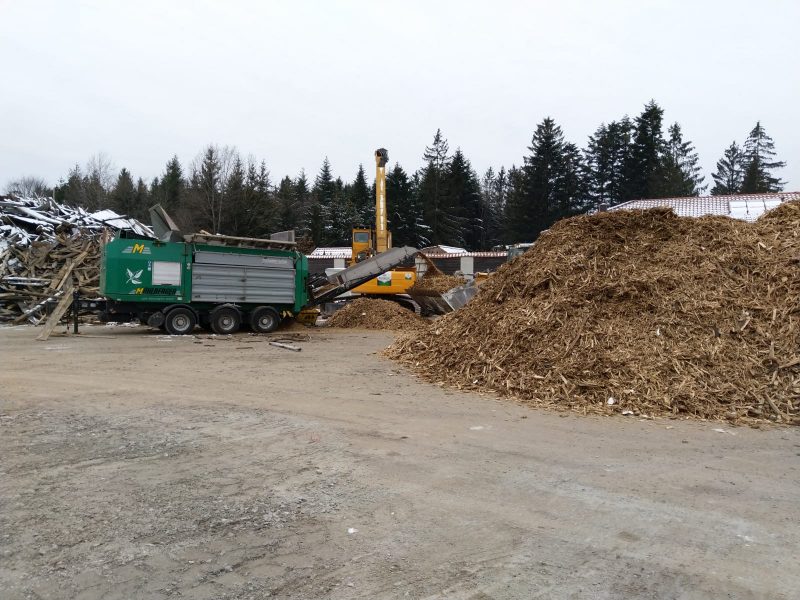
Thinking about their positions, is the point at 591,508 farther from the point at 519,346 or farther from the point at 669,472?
the point at 519,346

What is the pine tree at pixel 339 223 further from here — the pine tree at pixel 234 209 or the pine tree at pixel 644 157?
the pine tree at pixel 644 157

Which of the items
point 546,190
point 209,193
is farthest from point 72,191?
point 546,190

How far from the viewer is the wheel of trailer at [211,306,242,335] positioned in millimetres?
16734

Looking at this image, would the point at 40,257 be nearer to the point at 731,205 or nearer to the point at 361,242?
the point at 361,242

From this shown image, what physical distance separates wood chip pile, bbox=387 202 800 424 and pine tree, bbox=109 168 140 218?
59.1 metres

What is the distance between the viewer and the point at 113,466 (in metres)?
4.93

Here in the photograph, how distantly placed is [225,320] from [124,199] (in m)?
52.5

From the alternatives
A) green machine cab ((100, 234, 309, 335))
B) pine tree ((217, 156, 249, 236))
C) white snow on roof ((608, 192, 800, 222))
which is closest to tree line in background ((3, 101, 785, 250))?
pine tree ((217, 156, 249, 236))

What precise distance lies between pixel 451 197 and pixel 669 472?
5458 centimetres

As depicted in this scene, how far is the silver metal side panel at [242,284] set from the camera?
16484mm

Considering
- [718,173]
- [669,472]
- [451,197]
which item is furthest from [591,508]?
[718,173]

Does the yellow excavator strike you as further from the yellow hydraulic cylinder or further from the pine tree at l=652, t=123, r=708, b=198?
the pine tree at l=652, t=123, r=708, b=198

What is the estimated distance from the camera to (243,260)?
17.0 meters

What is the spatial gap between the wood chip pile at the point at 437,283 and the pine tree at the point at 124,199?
49819 millimetres
